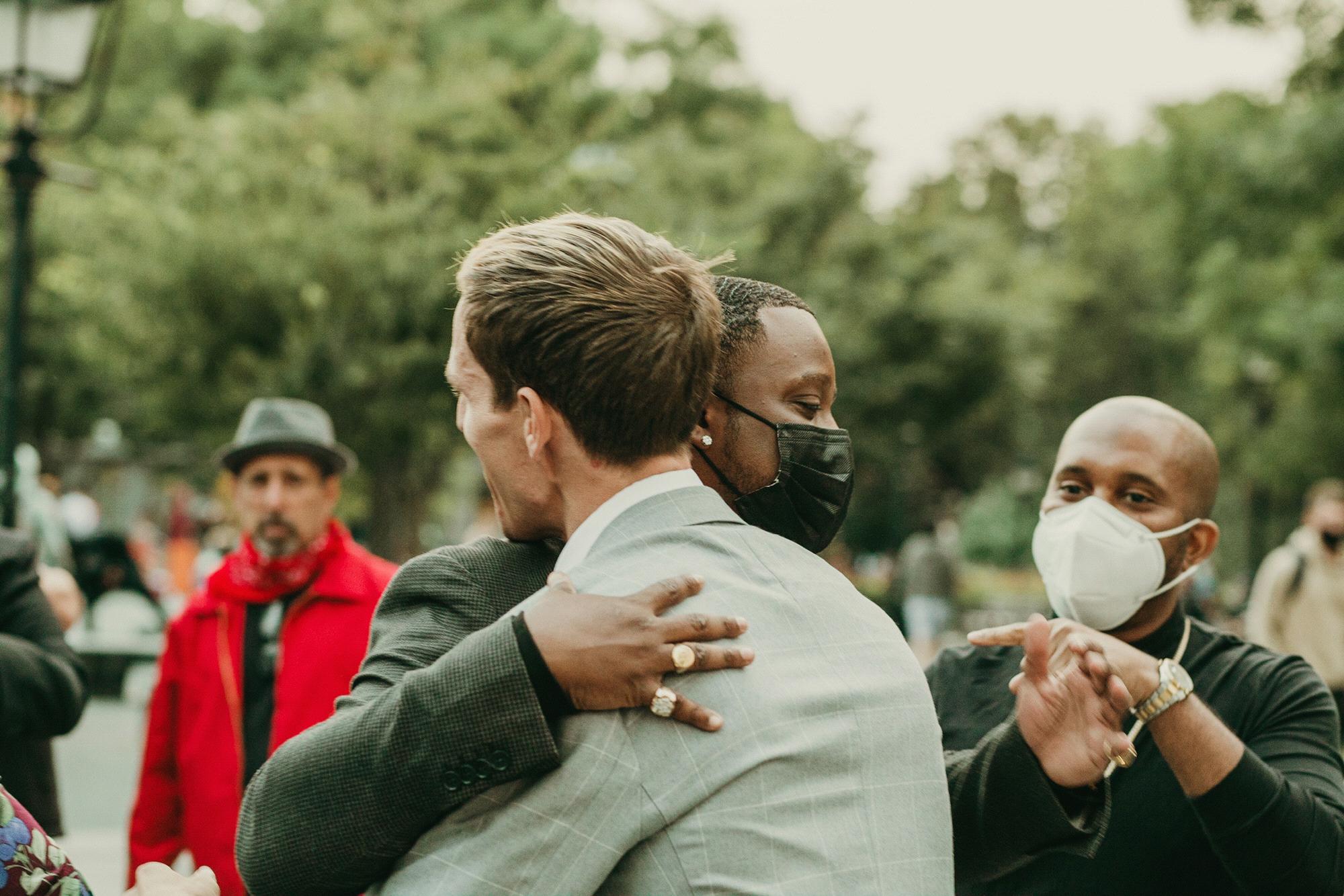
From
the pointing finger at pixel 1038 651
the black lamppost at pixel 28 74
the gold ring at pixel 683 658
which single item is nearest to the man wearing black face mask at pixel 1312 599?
the pointing finger at pixel 1038 651

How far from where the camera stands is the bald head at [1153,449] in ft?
10.5

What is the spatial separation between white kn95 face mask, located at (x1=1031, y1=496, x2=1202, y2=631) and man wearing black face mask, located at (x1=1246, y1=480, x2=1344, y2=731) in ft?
19.5

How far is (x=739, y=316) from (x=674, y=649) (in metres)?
0.83

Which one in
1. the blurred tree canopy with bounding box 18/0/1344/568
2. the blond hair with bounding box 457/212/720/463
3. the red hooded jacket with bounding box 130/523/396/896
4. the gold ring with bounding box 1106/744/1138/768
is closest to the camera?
the blond hair with bounding box 457/212/720/463

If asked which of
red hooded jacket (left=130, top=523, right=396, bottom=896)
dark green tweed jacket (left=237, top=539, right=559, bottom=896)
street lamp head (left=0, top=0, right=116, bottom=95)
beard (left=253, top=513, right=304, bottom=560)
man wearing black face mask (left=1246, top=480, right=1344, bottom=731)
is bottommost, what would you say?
man wearing black face mask (left=1246, top=480, right=1344, bottom=731)

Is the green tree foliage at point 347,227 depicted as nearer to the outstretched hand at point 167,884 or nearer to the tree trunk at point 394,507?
the tree trunk at point 394,507

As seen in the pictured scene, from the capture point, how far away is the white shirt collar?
1.88 m

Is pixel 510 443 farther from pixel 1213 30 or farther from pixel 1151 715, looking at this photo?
pixel 1213 30

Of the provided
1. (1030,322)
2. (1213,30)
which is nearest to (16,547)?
(1213,30)

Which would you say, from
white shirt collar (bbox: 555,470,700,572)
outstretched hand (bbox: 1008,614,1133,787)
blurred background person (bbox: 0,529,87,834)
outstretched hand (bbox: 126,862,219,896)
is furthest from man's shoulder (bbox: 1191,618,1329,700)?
blurred background person (bbox: 0,529,87,834)

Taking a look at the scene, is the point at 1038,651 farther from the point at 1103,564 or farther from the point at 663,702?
the point at 663,702

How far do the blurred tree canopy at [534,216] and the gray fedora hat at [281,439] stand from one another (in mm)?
1567

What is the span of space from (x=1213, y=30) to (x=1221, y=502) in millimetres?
31395

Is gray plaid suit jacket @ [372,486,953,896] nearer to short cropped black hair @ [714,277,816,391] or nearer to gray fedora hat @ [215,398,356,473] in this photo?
short cropped black hair @ [714,277,816,391]
